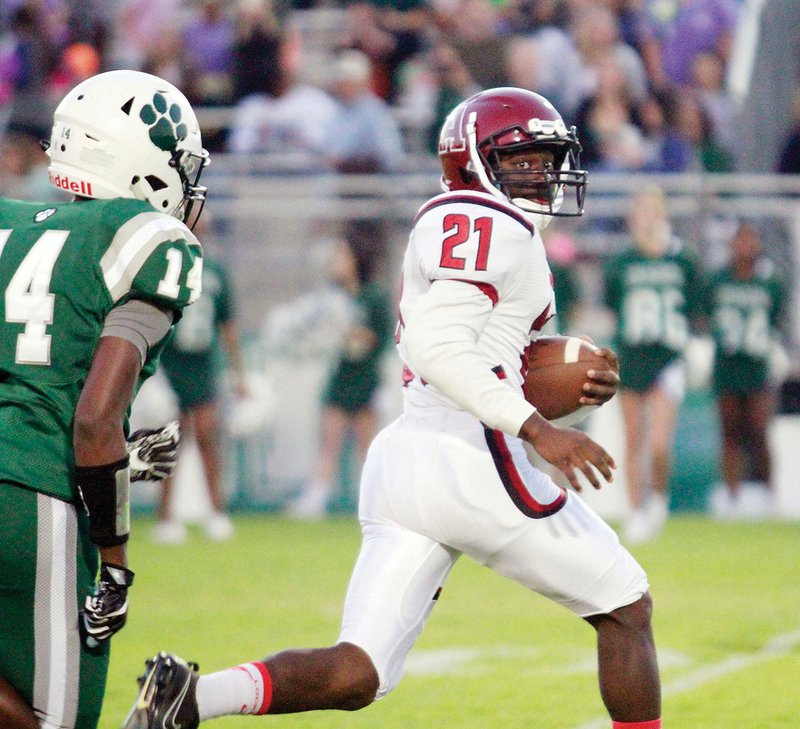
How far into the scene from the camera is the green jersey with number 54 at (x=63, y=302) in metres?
2.95

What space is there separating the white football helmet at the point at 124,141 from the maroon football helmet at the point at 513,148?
2.48 ft

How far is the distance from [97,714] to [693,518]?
26.9 ft

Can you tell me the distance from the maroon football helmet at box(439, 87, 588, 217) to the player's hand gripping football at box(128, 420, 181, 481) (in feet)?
3.31

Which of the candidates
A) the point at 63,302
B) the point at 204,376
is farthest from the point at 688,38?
the point at 63,302

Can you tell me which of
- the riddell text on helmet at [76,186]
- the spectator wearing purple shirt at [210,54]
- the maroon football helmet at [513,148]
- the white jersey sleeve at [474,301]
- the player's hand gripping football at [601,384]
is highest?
the spectator wearing purple shirt at [210,54]

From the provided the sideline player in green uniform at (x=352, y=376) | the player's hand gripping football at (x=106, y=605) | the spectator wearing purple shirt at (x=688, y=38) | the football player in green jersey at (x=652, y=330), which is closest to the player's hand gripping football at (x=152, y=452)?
the player's hand gripping football at (x=106, y=605)

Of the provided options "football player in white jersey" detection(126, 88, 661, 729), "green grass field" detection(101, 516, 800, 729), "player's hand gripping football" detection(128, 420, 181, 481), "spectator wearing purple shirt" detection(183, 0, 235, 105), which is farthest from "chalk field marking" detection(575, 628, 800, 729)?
"spectator wearing purple shirt" detection(183, 0, 235, 105)

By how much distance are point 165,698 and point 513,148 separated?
A: 1.53 meters

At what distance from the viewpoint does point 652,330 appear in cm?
989

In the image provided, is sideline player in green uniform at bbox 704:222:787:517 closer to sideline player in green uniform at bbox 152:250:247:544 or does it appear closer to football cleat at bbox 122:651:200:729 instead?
sideline player in green uniform at bbox 152:250:247:544

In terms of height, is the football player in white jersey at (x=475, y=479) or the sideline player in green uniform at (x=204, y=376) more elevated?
the football player in white jersey at (x=475, y=479)

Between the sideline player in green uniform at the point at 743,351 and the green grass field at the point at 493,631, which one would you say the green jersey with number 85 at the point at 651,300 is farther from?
the green grass field at the point at 493,631

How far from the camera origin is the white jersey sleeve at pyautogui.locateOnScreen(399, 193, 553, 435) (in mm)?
3344

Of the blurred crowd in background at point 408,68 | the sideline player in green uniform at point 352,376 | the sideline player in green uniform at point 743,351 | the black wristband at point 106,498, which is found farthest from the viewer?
the blurred crowd in background at point 408,68
